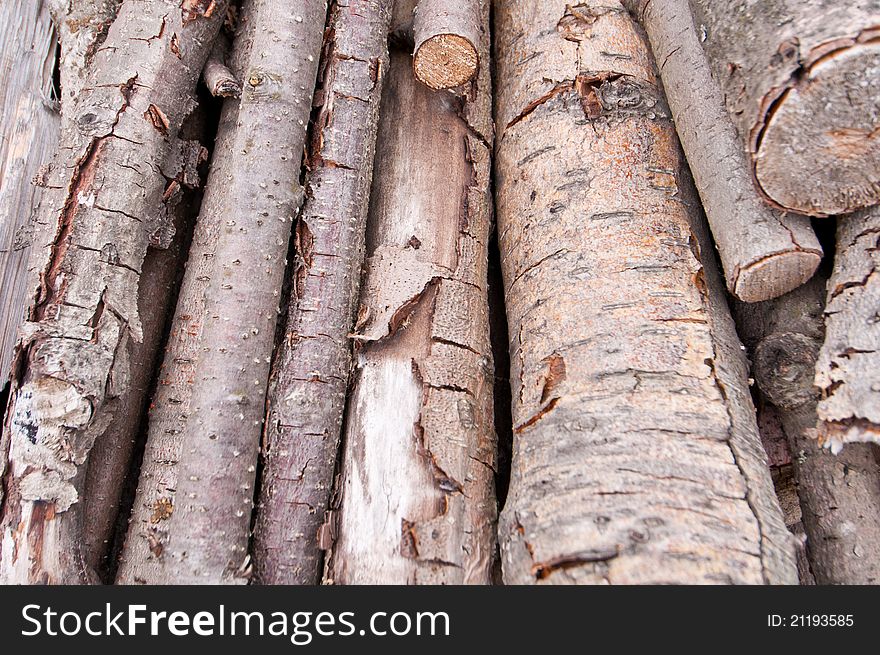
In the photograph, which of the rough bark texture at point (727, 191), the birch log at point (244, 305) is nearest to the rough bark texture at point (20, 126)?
the birch log at point (244, 305)

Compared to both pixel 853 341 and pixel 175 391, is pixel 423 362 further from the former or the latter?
Result: pixel 853 341

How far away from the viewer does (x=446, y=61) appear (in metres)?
2.04

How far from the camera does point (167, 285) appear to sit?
2.08 m

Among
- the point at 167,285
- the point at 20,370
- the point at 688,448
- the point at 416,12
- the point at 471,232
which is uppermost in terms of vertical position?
the point at 416,12

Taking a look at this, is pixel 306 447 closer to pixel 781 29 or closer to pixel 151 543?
pixel 151 543

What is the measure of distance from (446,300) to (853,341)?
1025 mm

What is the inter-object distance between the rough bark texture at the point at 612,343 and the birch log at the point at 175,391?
0.89 m

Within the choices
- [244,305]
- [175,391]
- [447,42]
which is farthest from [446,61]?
[175,391]

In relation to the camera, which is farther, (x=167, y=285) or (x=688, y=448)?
(x=167, y=285)

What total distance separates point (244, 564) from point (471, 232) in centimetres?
115

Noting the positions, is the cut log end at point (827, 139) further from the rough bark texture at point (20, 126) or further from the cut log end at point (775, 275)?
the rough bark texture at point (20, 126)

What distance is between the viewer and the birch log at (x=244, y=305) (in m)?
1.66

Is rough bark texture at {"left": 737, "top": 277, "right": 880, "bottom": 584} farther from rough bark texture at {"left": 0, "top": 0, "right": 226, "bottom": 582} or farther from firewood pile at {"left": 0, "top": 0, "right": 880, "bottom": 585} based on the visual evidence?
rough bark texture at {"left": 0, "top": 0, "right": 226, "bottom": 582}

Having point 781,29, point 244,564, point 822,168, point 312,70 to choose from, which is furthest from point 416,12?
point 244,564
